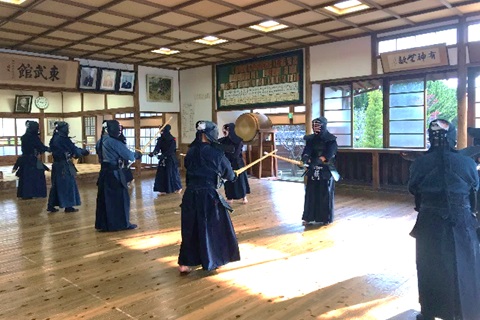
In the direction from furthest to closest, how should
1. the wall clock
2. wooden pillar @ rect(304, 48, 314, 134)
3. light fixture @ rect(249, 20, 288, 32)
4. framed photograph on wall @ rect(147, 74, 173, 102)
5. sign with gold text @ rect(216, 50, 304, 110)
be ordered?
the wall clock → framed photograph on wall @ rect(147, 74, 173, 102) → sign with gold text @ rect(216, 50, 304, 110) → wooden pillar @ rect(304, 48, 314, 134) → light fixture @ rect(249, 20, 288, 32)

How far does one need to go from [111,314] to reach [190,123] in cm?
920

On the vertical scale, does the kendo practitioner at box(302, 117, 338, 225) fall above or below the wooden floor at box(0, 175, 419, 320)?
above

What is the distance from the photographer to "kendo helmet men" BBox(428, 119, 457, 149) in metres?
2.39

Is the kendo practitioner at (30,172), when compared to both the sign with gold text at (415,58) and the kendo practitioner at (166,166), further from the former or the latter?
the sign with gold text at (415,58)

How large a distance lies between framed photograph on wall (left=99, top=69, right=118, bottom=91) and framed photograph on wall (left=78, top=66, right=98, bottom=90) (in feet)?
0.50

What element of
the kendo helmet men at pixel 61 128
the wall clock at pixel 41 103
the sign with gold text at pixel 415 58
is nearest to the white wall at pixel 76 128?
the wall clock at pixel 41 103

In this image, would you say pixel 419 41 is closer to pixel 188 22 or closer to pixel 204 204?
pixel 188 22

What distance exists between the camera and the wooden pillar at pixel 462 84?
21.9 feet

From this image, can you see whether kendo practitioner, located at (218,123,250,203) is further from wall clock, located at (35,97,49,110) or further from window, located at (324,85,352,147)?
wall clock, located at (35,97,49,110)

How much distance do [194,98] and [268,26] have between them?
4473 millimetres

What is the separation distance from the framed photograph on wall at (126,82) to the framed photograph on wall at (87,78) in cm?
66

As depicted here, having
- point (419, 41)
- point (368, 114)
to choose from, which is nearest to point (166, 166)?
point (368, 114)

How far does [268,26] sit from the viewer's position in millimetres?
7418

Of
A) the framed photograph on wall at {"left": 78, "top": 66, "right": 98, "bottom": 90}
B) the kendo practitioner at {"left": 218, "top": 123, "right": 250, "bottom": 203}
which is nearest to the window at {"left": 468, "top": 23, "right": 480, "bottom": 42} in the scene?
the kendo practitioner at {"left": 218, "top": 123, "right": 250, "bottom": 203}
